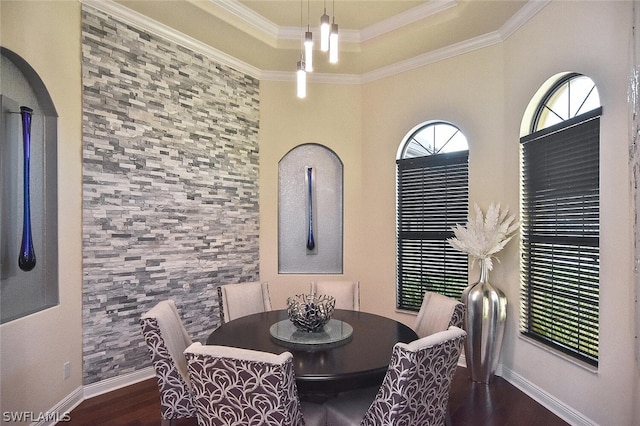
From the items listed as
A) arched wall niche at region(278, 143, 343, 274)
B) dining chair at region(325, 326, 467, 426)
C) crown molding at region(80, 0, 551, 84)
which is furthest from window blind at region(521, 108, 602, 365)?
arched wall niche at region(278, 143, 343, 274)

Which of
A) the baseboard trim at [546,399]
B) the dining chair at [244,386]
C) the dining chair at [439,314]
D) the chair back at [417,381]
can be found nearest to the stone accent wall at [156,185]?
the dining chair at [244,386]

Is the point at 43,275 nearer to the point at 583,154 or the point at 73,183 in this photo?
the point at 73,183

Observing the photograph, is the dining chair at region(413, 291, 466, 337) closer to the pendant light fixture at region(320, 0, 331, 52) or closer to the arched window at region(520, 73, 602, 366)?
the arched window at region(520, 73, 602, 366)

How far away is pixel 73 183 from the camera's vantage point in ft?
9.06

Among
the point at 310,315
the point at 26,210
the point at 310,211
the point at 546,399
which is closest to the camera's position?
the point at 310,315

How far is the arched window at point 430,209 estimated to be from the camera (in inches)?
147

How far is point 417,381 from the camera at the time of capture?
1.60m

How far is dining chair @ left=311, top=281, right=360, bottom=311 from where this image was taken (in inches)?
129

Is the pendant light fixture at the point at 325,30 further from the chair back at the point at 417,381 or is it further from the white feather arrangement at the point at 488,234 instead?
the white feather arrangement at the point at 488,234

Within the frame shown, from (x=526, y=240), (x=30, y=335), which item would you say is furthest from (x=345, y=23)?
(x=30, y=335)

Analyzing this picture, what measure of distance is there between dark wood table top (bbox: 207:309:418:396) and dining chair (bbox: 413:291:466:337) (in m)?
0.25

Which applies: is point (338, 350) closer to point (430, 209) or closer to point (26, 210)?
point (26, 210)

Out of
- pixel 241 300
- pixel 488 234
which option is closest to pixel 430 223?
pixel 488 234

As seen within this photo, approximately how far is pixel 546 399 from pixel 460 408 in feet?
2.17
